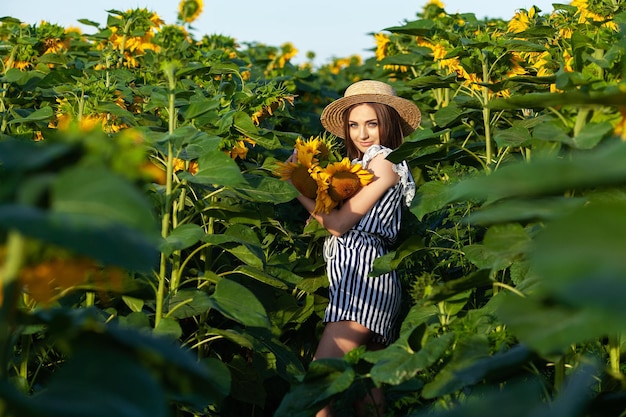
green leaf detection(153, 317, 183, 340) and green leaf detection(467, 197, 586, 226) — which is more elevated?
green leaf detection(467, 197, 586, 226)

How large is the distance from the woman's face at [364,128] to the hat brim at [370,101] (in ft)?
0.14

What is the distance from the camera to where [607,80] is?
2.31 m

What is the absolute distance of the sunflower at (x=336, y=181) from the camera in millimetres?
3479

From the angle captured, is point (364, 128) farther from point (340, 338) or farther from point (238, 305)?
point (238, 305)

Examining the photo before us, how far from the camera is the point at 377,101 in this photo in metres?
4.04

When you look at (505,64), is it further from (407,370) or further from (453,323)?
(407,370)

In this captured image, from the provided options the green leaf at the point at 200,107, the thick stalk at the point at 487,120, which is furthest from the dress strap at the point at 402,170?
the green leaf at the point at 200,107

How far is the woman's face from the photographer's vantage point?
13.0 feet

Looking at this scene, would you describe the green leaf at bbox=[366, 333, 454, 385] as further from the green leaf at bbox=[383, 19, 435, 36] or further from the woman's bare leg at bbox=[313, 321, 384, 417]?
the green leaf at bbox=[383, 19, 435, 36]

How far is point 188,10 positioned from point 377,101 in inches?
88.6

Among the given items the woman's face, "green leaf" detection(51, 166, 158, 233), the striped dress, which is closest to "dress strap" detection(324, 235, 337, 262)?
the striped dress

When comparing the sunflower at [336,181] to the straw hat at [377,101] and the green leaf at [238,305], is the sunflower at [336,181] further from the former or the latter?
the green leaf at [238,305]

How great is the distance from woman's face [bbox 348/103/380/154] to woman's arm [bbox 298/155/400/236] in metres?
0.32

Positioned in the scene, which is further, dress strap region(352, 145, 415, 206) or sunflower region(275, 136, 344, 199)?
dress strap region(352, 145, 415, 206)
